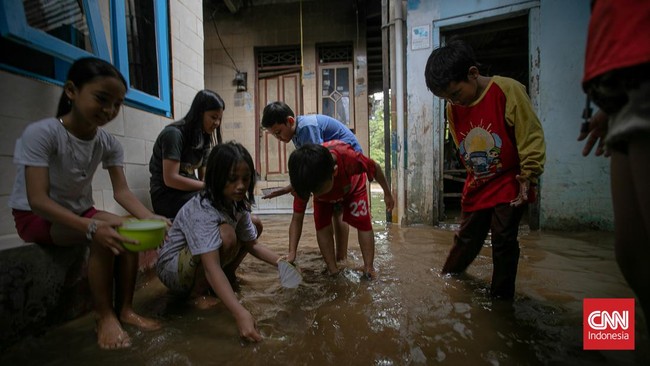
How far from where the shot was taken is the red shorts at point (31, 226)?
1405 mm

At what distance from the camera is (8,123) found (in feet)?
5.06

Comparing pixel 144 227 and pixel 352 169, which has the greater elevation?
pixel 352 169

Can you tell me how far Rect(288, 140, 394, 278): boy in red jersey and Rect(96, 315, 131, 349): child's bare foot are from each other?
3.36 ft

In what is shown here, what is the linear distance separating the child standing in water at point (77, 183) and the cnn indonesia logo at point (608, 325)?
1.80 meters

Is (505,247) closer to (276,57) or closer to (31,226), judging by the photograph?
(31,226)

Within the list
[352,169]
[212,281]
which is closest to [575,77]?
[352,169]

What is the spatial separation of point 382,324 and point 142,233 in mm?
1060

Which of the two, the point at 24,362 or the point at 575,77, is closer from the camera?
the point at 24,362

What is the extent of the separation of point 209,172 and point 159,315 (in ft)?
2.53

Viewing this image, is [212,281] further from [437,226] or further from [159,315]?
[437,226]

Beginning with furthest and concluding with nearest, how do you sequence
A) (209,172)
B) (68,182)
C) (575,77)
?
(575,77)
(209,172)
(68,182)

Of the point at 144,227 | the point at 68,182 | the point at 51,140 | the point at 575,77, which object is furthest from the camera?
the point at 575,77

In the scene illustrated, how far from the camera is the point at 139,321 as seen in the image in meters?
1.51

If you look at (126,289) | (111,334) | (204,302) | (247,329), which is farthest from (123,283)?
(247,329)
